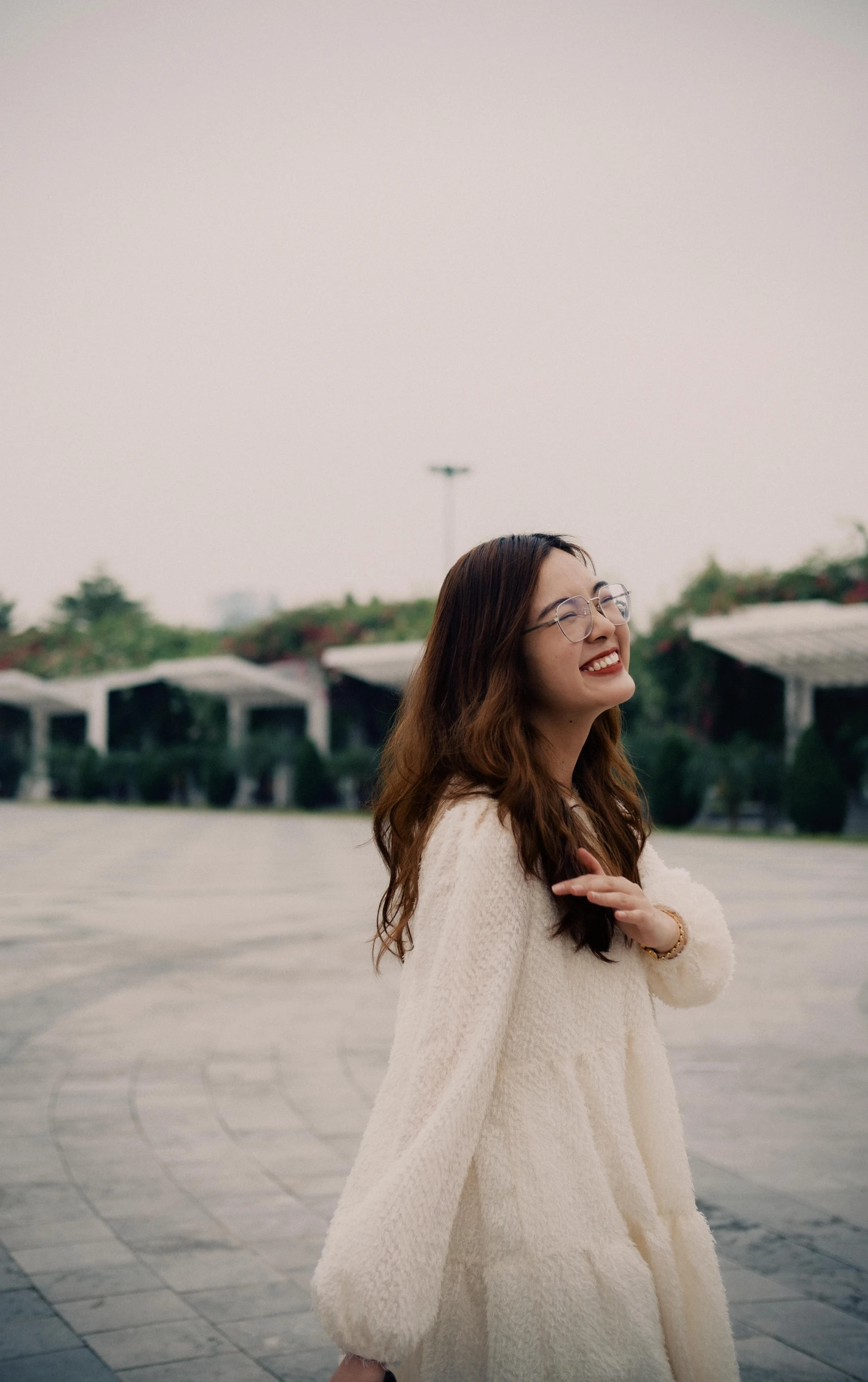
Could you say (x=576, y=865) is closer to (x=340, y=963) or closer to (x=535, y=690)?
(x=535, y=690)

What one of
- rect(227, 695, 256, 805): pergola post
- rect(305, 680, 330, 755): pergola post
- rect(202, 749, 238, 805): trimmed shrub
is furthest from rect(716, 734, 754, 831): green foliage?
rect(227, 695, 256, 805): pergola post

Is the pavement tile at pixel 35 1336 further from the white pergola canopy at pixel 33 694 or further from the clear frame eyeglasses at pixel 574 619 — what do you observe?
the white pergola canopy at pixel 33 694

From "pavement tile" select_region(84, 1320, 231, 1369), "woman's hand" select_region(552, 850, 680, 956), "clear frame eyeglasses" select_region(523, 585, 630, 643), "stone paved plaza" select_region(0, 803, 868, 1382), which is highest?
"clear frame eyeglasses" select_region(523, 585, 630, 643)

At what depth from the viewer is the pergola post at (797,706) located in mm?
23641

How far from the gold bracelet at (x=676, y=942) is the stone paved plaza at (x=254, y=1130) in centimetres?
152

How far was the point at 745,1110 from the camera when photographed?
4.64 m

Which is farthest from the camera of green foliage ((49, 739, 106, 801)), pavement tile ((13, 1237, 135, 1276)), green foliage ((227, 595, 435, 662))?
green foliage ((49, 739, 106, 801))

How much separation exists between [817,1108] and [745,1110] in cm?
28

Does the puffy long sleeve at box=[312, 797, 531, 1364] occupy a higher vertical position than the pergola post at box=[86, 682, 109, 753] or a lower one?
higher

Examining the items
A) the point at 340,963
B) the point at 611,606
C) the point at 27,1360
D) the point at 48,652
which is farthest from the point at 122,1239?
the point at 48,652

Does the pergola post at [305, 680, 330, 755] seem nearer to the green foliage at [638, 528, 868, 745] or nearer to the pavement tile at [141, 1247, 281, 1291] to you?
the green foliage at [638, 528, 868, 745]

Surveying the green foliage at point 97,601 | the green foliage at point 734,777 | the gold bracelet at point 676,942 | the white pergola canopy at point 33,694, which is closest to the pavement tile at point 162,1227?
the gold bracelet at point 676,942

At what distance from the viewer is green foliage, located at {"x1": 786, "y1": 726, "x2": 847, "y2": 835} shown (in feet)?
68.9

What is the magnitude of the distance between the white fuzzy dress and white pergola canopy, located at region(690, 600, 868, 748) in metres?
19.3
